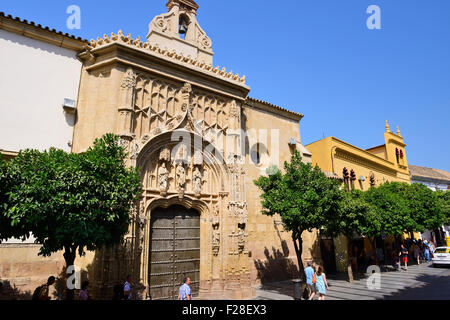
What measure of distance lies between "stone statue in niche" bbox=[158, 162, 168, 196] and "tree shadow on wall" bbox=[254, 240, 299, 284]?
6.72 metres

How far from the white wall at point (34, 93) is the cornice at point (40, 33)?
165 mm

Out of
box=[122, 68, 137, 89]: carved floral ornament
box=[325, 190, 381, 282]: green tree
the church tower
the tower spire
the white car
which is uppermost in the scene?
the tower spire

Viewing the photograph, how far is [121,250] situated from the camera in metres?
9.46

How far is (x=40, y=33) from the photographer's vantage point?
11102 mm

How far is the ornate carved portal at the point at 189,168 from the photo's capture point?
1082cm

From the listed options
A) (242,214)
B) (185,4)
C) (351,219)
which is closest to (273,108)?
(185,4)

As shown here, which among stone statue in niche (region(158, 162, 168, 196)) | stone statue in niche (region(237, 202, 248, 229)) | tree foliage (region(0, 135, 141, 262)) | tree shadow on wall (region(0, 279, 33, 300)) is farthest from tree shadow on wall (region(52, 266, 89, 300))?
stone statue in niche (region(237, 202, 248, 229))

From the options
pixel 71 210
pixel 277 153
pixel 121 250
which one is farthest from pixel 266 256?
pixel 71 210

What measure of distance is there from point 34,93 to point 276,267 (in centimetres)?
1366

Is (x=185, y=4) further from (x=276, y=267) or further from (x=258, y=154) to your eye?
(x=276, y=267)

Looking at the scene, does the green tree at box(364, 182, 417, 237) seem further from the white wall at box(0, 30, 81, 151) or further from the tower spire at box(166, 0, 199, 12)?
the white wall at box(0, 30, 81, 151)

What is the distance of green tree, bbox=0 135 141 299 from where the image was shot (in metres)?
6.62

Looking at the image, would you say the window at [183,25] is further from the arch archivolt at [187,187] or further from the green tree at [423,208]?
the green tree at [423,208]

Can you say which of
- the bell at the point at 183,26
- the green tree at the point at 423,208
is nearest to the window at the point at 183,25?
the bell at the point at 183,26
